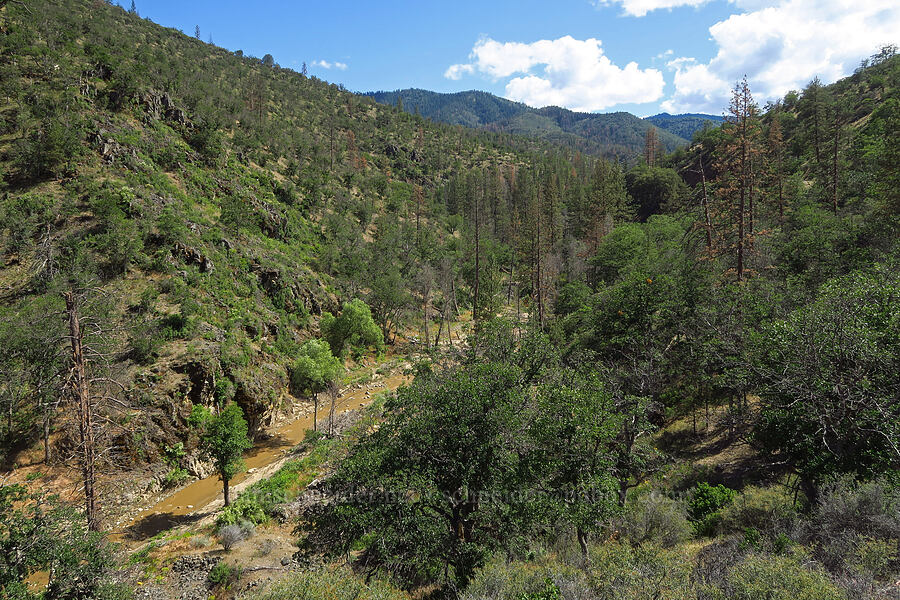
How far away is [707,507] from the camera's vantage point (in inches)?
486

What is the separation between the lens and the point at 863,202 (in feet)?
91.0

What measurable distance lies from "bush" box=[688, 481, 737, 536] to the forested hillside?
11 centimetres

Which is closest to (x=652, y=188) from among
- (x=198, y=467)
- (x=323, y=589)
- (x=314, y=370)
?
(x=314, y=370)

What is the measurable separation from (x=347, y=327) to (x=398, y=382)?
21.6ft

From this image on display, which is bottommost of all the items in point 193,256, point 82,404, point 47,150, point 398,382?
point 398,382

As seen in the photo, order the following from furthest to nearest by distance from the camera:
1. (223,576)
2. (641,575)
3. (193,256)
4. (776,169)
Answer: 1. (776,169)
2. (193,256)
3. (223,576)
4. (641,575)

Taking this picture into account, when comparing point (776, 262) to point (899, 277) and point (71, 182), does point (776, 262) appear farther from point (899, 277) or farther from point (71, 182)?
point (71, 182)

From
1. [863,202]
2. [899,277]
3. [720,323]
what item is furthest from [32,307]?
[863,202]

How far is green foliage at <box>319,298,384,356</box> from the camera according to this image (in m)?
33.5

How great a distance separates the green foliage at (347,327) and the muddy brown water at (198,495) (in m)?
7.38

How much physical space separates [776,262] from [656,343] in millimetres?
11033

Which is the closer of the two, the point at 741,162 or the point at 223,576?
the point at 223,576

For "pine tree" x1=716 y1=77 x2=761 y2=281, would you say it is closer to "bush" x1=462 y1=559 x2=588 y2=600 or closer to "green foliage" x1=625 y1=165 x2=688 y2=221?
"bush" x1=462 y1=559 x2=588 y2=600

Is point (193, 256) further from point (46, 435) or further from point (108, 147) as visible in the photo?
point (46, 435)
